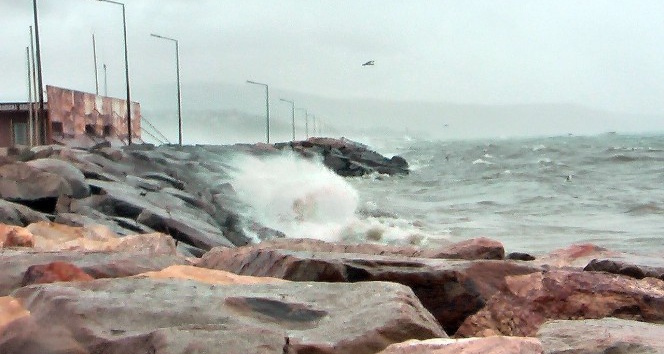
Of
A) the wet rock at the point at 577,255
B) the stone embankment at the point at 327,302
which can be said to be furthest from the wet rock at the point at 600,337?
the wet rock at the point at 577,255

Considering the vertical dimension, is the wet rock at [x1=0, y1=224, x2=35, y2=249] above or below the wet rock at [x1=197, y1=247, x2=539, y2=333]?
below

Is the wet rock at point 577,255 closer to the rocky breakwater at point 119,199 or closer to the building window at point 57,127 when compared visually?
the rocky breakwater at point 119,199

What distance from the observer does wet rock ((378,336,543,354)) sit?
10.2ft

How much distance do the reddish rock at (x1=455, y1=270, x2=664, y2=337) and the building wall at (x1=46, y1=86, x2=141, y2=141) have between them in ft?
101

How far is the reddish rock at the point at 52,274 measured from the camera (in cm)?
444

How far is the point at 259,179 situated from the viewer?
1059 inches

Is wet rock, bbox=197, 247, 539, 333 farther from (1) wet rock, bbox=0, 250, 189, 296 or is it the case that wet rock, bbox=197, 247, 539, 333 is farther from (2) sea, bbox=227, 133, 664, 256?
(2) sea, bbox=227, 133, 664, 256

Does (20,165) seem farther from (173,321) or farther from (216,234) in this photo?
(173,321)

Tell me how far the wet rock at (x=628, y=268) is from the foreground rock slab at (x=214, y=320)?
202cm

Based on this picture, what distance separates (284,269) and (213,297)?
47.6 inches

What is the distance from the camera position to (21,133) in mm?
36688

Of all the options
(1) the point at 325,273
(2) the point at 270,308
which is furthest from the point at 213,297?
(1) the point at 325,273

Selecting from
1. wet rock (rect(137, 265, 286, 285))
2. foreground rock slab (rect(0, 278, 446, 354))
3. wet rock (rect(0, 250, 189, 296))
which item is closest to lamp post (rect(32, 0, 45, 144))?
wet rock (rect(0, 250, 189, 296))

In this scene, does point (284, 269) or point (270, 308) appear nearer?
point (270, 308)
